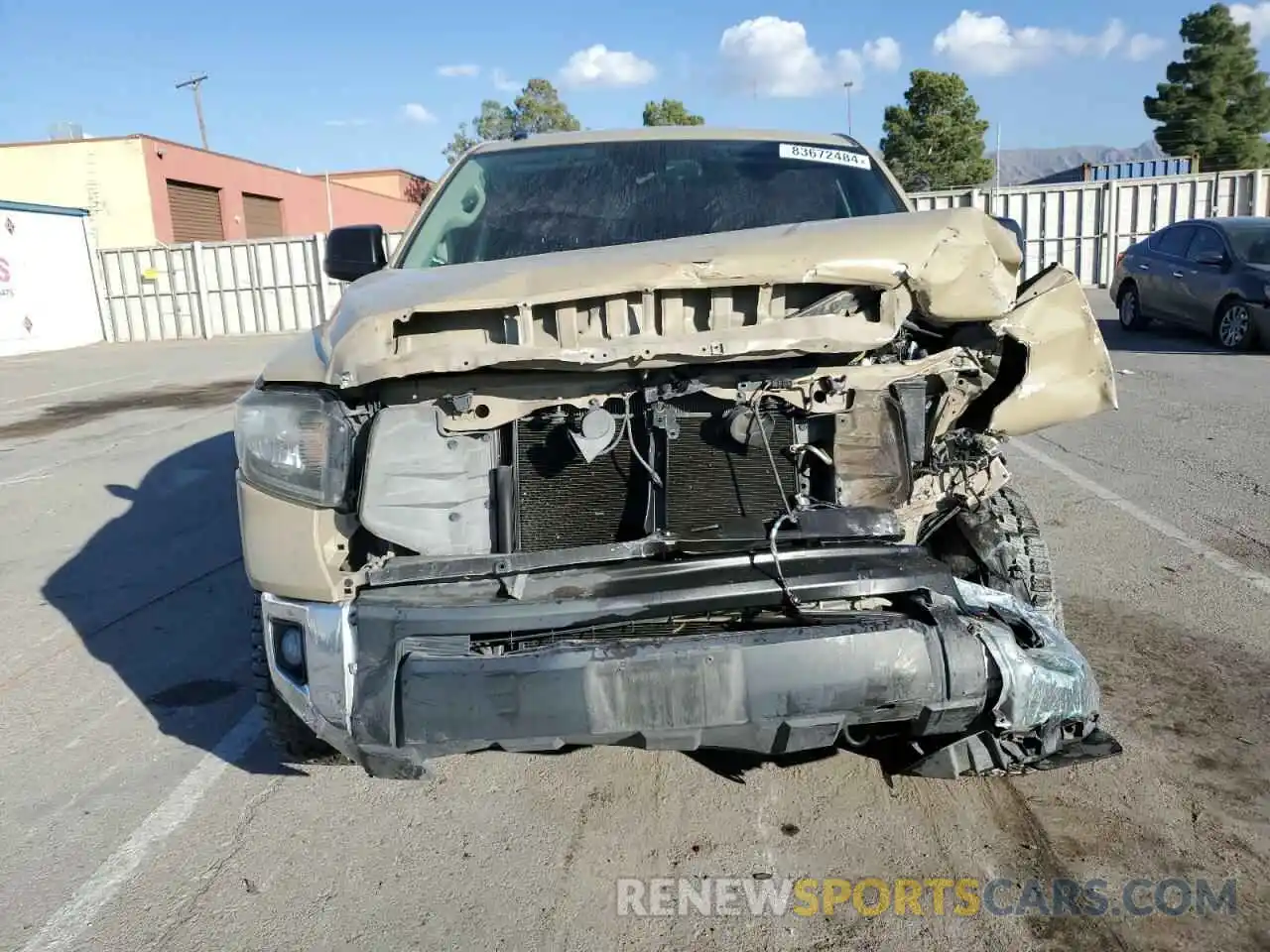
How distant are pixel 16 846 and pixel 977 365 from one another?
3103mm

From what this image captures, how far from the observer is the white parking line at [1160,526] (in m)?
4.28

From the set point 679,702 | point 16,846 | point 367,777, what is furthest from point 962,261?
point 16,846

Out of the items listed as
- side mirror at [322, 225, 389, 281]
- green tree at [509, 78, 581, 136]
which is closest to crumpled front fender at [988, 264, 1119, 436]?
side mirror at [322, 225, 389, 281]

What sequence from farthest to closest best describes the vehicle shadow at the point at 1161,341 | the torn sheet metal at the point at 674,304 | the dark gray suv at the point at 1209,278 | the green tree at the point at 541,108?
the green tree at the point at 541,108 < the vehicle shadow at the point at 1161,341 < the dark gray suv at the point at 1209,278 < the torn sheet metal at the point at 674,304

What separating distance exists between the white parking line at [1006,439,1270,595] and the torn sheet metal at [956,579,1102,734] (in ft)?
7.66

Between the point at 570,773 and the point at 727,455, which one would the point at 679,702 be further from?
the point at 570,773

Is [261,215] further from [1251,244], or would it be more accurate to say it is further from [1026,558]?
[1026,558]

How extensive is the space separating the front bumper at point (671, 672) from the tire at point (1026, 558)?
0.62 m

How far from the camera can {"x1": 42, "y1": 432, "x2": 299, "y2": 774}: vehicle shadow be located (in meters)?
3.54

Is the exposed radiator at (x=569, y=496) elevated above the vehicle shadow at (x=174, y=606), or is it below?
above

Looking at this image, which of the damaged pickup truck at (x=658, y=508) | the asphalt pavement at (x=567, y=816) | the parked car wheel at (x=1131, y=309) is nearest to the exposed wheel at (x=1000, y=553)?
the damaged pickup truck at (x=658, y=508)

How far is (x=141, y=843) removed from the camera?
2721 millimetres

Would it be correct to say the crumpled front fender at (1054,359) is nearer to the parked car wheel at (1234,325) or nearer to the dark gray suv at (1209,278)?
the dark gray suv at (1209,278)

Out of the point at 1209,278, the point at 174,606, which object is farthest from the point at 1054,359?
the point at 1209,278
